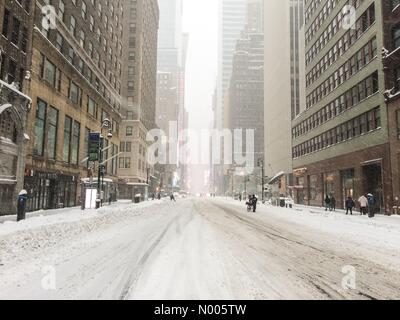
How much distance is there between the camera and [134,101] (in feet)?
254

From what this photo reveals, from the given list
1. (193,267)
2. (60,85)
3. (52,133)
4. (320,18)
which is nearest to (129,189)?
(60,85)

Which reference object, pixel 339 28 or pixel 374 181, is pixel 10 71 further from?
pixel 339 28

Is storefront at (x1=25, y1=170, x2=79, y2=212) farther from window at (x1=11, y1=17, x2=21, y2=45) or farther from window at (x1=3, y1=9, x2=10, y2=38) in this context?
window at (x1=3, y1=9, x2=10, y2=38)

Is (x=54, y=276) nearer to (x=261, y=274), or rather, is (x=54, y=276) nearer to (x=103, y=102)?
(x=261, y=274)

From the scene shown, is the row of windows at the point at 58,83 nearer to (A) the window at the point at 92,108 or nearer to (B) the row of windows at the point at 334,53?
(A) the window at the point at 92,108

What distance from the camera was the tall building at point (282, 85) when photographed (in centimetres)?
7756

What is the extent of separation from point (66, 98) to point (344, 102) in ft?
97.6

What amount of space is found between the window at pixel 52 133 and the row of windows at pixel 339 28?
3061 centimetres

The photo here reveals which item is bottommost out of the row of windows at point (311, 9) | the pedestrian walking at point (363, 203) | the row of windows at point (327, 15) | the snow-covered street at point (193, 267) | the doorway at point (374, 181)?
the snow-covered street at point (193, 267)

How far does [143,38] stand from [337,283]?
8351 cm

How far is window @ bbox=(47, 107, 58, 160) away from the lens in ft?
95.3

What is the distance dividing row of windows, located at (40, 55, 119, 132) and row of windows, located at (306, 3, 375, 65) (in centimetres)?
2974

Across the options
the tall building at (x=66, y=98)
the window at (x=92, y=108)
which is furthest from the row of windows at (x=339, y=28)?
the window at (x=92, y=108)

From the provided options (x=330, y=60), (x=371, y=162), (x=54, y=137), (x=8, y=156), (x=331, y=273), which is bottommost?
(x=331, y=273)
